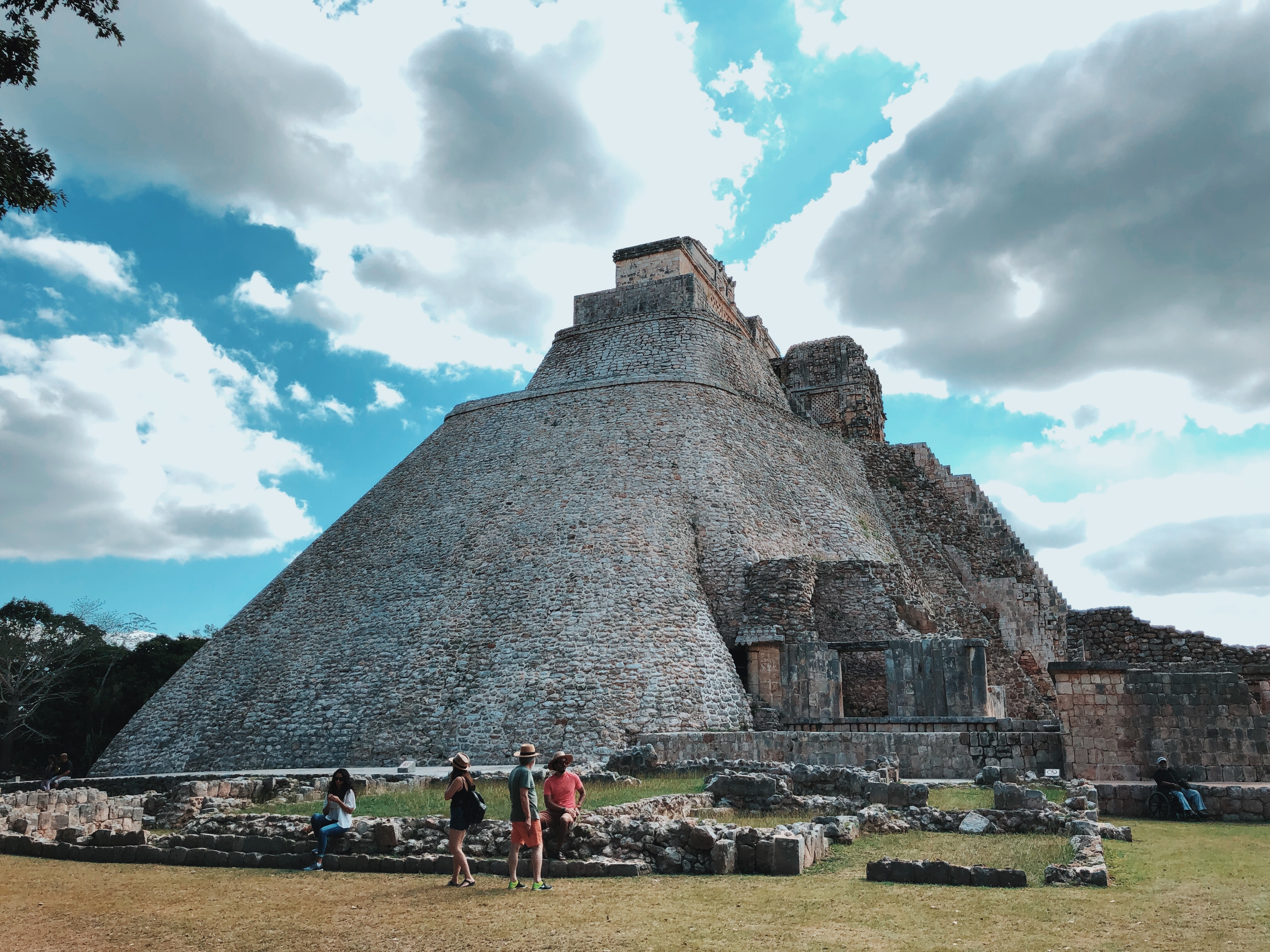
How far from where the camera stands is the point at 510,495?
21812 mm

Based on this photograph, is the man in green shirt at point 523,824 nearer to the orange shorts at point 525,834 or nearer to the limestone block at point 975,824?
the orange shorts at point 525,834

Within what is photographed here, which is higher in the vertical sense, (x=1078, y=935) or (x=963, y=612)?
(x=963, y=612)

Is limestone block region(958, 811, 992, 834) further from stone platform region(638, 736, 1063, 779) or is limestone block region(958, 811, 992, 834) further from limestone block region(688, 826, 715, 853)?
stone platform region(638, 736, 1063, 779)

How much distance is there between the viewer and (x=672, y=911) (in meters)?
5.48

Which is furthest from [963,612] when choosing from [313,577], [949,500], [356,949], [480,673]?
[356,949]

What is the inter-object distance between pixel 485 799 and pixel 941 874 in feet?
19.2

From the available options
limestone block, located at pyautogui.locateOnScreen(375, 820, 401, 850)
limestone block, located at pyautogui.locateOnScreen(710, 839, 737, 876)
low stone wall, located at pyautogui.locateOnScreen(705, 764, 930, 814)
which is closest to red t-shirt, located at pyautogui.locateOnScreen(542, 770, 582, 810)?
limestone block, located at pyautogui.locateOnScreen(710, 839, 737, 876)

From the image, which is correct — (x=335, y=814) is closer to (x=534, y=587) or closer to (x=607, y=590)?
(x=607, y=590)

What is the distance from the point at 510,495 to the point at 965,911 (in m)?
17.4

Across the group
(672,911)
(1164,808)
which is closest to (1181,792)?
(1164,808)

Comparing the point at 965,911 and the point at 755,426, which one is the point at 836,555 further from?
the point at 965,911

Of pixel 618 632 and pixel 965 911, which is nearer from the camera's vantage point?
pixel 965 911

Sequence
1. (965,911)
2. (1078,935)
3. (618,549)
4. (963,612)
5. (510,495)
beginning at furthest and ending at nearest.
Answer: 1. (963,612)
2. (510,495)
3. (618,549)
4. (965,911)
5. (1078,935)

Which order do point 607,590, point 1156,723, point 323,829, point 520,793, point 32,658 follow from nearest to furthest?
point 520,793, point 323,829, point 1156,723, point 607,590, point 32,658
